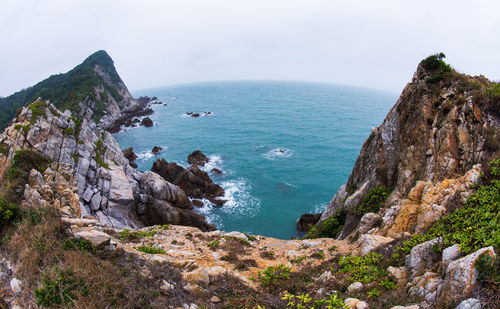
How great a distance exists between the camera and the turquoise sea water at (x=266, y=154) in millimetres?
33719

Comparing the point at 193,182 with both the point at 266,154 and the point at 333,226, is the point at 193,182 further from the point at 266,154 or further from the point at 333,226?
the point at 333,226

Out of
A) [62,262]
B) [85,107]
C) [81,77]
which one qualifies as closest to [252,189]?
[62,262]

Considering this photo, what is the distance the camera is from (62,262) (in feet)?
22.0

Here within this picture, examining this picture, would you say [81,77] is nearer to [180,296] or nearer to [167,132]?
[167,132]

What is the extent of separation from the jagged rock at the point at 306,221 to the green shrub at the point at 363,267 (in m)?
19.5

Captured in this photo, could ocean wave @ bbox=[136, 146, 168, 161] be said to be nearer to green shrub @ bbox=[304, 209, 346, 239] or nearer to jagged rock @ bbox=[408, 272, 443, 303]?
green shrub @ bbox=[304, 209, 346, 239]

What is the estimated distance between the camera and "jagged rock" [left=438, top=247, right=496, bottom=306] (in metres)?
5.38

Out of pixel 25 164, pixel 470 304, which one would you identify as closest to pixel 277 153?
pixel 25 164

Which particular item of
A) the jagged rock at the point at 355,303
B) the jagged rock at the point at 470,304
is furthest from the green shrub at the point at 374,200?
the jagged rock at the point at 470,304

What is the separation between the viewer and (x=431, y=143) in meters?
13.3

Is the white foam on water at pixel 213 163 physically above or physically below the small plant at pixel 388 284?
below

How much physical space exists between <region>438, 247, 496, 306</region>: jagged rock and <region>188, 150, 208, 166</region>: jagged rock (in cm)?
4445

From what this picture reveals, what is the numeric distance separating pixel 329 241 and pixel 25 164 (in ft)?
75.0

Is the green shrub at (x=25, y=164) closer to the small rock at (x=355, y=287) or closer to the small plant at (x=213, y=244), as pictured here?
the small plant at (x=213, y=244)
